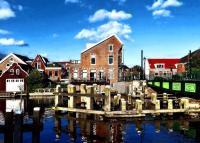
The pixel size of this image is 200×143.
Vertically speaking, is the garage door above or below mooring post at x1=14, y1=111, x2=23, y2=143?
above

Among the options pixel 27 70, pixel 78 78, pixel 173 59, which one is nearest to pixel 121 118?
pixel 78 78

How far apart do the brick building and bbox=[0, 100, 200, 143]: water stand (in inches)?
1818

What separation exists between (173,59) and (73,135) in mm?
82391

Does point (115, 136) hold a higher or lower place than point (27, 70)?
lower

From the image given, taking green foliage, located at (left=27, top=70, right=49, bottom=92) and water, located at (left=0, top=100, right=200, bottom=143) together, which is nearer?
water, located at (left=0, top=100, right=200, bottom=143)

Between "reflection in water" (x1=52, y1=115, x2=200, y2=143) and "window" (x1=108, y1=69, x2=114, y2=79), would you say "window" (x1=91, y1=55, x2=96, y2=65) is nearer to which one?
"window" (x1=108, y1=69, x2=114, y2=79)

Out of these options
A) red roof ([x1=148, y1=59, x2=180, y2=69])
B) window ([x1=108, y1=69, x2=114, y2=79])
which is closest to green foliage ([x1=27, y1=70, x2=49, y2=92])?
window ([x1=108, y1=69, x2=114, y2=79])

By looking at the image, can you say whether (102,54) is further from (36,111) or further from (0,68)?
(36,111)

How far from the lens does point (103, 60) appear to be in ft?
265

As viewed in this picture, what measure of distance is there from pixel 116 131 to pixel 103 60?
54130 mm

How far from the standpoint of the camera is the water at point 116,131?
2441cm

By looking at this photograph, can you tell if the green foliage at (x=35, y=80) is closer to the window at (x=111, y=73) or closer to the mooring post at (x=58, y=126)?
the window at (x=111, y=73)

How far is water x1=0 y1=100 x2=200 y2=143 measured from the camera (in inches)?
961

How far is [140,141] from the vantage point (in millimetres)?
23922
